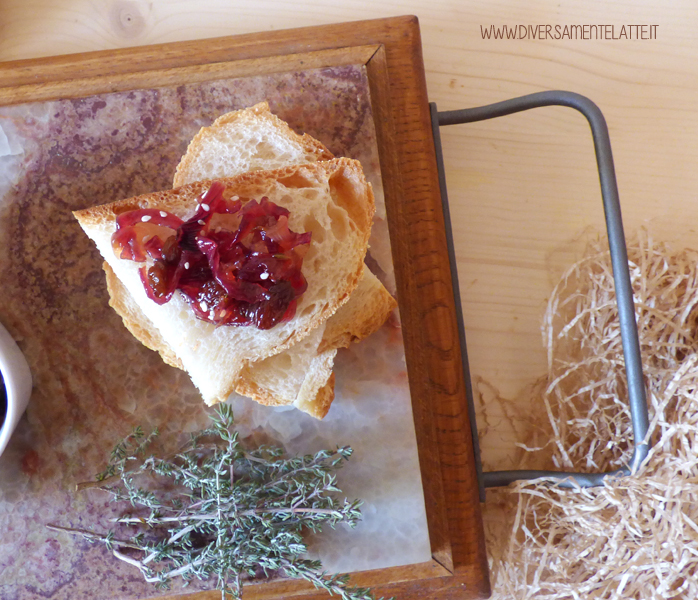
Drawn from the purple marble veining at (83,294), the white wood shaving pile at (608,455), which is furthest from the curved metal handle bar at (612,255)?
the purple marble veining at (83,294)

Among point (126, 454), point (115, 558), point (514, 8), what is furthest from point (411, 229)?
point (115, 558)

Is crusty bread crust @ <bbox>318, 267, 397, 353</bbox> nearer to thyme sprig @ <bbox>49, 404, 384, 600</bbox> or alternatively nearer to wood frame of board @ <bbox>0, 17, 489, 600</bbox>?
wood frame of board @ <bbox>0, 17, 489, 600</bbox>

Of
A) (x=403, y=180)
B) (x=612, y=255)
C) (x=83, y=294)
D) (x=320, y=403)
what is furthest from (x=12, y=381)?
(x=612, y=255)

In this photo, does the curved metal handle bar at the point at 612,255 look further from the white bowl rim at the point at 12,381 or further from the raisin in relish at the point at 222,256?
the white bowl rim at the point at 12,381

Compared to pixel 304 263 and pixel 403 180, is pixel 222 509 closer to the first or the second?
pixel 304 263

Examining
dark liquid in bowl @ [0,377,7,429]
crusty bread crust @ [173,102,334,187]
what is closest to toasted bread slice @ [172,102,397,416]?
crusty bread crust @ [173,102,334,187]

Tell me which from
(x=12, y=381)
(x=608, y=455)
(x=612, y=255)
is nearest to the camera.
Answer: (x=12, y=381)
